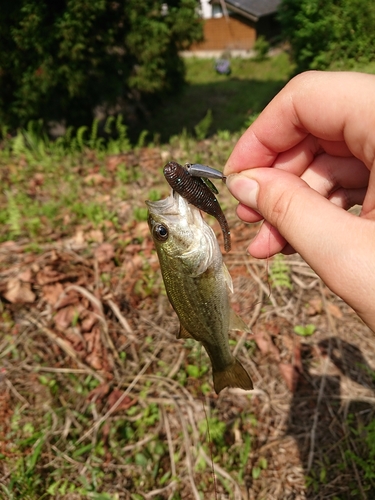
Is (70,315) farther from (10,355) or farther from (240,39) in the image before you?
(240,39)

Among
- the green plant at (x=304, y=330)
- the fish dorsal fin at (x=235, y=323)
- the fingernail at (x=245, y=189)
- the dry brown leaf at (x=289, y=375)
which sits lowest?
the dry brown leaf at (x=289, y=375)

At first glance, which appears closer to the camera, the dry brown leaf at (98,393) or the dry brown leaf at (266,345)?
the dry brown leaf at (98,393)

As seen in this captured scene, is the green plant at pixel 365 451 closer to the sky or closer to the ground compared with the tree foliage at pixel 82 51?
closer to the ground

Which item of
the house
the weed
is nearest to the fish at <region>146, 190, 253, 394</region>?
the weed

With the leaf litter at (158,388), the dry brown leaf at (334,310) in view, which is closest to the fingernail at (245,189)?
the leaf litter at (158,388)

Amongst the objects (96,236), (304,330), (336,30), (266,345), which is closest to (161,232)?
(266,345)

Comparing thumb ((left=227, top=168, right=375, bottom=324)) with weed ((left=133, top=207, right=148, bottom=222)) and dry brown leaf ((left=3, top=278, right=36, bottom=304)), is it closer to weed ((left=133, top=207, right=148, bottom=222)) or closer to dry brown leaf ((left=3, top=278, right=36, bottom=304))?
dry brown leaf ((left=3, top=278, right=36, bottom=304))

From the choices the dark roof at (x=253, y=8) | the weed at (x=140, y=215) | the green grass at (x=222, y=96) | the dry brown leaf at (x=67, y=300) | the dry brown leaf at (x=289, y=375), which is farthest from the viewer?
the dark roof at (x=253, y=8)

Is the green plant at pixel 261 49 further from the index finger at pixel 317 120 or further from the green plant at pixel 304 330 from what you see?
the index finger at pixel 317 120
